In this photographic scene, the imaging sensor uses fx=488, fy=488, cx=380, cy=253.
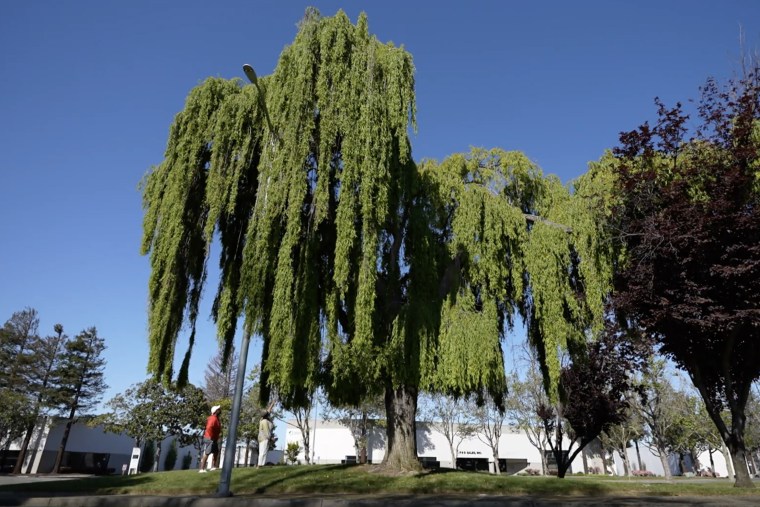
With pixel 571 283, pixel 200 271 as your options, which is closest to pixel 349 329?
pixel 200 271

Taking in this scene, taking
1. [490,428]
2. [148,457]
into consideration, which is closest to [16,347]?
[148,457]

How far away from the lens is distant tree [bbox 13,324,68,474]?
141 feet

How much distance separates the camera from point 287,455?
50156 millimetres

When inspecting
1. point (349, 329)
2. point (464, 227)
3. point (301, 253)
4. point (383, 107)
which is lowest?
point (349, 329)

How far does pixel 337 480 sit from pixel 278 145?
26.3ft

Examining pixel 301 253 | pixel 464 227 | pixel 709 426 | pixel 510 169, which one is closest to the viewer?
pixel 301 253

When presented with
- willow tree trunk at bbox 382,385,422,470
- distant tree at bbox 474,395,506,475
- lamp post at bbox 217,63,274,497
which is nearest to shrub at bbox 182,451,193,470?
distant tree at bbox 474,395,506,475

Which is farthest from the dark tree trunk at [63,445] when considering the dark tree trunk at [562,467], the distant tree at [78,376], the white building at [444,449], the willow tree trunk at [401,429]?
the willow tree trunk at [401,429]

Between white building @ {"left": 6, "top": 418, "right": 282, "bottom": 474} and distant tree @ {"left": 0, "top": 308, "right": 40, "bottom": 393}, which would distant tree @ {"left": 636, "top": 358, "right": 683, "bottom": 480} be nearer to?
white building @ {"left": 6, "top": 418, "right": 282, "bottom": 474}

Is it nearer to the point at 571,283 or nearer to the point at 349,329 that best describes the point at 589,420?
the point at 571,283

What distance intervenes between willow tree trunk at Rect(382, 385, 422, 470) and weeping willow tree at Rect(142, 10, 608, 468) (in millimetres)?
38

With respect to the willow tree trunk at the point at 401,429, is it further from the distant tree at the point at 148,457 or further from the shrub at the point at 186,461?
the shrub at the point at 186,461

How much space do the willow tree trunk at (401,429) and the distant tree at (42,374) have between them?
4311 cm

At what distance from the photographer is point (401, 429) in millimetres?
13031
